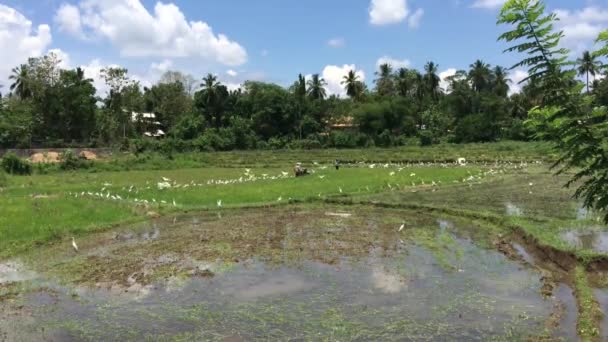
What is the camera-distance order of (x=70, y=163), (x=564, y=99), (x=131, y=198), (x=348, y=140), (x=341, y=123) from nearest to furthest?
(x=564, y=99) < (x=131, y=198) < (x=70, y=163) < (x=348, y=140) < (x=341, y=123)

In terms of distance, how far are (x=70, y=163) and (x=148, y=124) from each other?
1406 inches

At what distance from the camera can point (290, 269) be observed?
1128 centimetres

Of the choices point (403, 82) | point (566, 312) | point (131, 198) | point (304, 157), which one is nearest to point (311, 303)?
point (566, 312)

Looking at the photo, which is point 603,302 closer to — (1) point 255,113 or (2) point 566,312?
(2) point 566,312

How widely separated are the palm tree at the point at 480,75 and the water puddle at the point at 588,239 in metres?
69.0

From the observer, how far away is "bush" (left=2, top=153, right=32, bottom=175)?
36125 mm

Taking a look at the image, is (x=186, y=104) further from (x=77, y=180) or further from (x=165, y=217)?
(x=165, y=217)

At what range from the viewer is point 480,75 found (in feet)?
257

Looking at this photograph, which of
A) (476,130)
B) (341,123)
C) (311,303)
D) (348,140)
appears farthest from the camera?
(341,123)

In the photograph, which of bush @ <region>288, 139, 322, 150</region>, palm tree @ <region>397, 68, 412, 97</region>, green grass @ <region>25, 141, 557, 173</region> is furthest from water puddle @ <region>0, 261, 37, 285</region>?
palm tree @ <region>397, 68, 412, 97</region>

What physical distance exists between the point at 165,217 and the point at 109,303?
9.30 m

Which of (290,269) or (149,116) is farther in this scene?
(149,116)

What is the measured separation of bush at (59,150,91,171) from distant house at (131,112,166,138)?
102 feet

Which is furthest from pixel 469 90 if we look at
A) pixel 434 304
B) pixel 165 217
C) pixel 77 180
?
pixel 434 304
